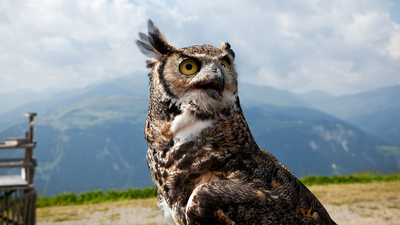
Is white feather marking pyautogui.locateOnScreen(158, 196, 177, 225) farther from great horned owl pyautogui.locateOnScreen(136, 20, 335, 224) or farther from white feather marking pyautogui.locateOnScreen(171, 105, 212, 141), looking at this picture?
white feather marking pyautogui.locateOnScreen(171, 105, 212, 141)

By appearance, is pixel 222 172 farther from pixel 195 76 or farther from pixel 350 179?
pixel 350 179

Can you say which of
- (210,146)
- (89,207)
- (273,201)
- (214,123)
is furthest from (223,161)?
(89,207)

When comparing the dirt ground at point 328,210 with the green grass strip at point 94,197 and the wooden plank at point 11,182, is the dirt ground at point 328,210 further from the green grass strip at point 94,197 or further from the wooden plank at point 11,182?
the wooden plank at point 11,182

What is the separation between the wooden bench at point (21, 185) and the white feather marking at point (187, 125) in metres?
6.21

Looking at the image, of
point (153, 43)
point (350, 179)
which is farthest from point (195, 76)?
point (350, 179)

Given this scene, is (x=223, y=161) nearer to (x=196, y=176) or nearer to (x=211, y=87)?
(x=196, y=176)

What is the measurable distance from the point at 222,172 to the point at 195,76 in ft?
1.96

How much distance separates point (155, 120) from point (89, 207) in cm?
801

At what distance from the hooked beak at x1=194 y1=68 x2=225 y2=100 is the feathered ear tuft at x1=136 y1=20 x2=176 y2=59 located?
1.14ft

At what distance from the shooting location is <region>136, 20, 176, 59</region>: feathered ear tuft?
1.93 meters

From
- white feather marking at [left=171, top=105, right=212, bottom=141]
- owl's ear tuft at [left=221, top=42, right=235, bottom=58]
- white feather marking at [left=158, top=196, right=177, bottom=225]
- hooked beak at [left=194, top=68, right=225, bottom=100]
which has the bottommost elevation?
white feather marking at [left=158, top=196, right=177, bottom=225]

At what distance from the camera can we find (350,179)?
11438 millimetres

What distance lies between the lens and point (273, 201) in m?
1.71

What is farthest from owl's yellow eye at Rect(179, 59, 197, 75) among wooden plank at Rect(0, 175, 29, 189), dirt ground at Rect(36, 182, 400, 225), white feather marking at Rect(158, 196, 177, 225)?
wooden plank at Rect(0, 175, 29, 189)
